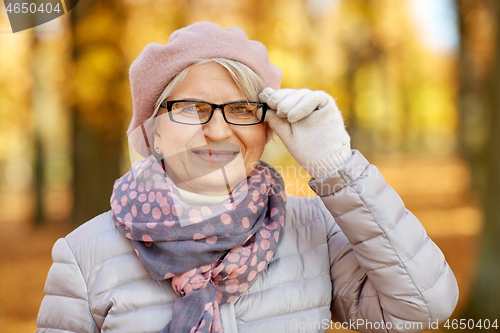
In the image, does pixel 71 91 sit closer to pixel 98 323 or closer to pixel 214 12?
pixel 214 12

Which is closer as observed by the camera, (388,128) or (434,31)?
(434,31)

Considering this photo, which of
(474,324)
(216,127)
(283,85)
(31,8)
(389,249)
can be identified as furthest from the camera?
(283,85)

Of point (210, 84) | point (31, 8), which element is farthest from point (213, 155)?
point (31, 8)

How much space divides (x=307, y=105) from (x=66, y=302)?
1299 mm

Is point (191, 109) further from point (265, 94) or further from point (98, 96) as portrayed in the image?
point (98, 96)

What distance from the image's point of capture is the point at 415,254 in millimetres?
1638

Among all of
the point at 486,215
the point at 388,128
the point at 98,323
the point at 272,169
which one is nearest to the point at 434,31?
the point at 486,215

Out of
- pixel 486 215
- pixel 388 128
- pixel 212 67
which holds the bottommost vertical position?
pixel 388 128

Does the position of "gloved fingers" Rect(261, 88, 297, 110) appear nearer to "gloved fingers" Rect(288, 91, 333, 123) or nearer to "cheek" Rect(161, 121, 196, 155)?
"gloved fingers" Rect(288, 91, 333, 123)

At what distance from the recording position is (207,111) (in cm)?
174

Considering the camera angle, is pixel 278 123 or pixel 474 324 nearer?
pixel 278 123

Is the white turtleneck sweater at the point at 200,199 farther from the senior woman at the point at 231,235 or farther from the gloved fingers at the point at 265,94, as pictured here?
the gloved fingers at the point at 265,94

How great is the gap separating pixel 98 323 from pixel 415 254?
1.34 meters

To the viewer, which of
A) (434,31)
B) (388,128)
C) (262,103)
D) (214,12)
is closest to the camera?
(262,103)
